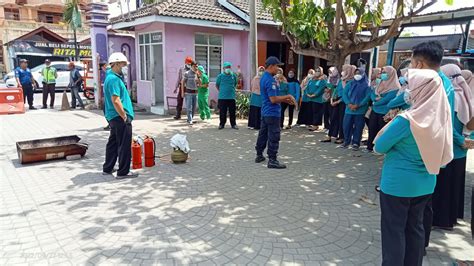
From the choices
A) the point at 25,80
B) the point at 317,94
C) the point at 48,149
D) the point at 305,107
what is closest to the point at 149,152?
the point at 48,149

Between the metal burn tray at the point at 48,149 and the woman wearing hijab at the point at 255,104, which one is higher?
the woman wearing hijab at the point at 255,104

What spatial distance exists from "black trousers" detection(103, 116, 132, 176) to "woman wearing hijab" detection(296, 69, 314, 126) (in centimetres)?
564

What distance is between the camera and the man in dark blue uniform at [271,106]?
224 inches

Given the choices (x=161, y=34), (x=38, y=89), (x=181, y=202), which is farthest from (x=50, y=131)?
(x=38, y=89)

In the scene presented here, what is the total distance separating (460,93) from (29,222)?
16.1 ft

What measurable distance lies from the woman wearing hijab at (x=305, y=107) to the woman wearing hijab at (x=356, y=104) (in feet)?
7.34

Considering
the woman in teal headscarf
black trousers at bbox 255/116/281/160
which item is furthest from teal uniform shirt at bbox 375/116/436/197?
the woman in teal headscarf

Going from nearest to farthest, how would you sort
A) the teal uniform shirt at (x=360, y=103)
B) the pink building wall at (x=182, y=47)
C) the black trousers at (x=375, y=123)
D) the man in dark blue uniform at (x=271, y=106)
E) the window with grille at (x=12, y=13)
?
1. the man in dark blue uniform at (x=271, y=106)
2. the black trousers at (x=375, y=123)
3. the teal uniform shirt at (x=360, y=103)
4. the pink building wall at (x=182, y=47)
5. the window with grille at (x=12, y=13)

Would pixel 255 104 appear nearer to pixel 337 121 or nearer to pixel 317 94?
pixel 317 94

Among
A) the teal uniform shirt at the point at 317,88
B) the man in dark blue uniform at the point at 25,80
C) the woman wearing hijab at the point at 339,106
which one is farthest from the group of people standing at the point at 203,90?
the man in dark blue uniform at the point at 25,80

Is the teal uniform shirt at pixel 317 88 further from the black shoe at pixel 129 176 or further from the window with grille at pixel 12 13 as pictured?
the window with grille at pixel 12 13

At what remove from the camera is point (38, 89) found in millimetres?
19578

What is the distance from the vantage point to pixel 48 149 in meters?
6.13

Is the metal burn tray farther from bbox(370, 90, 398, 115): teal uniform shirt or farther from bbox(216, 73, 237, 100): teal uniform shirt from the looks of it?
bbox(370, 90, 398, 115): teal uniform shirt
